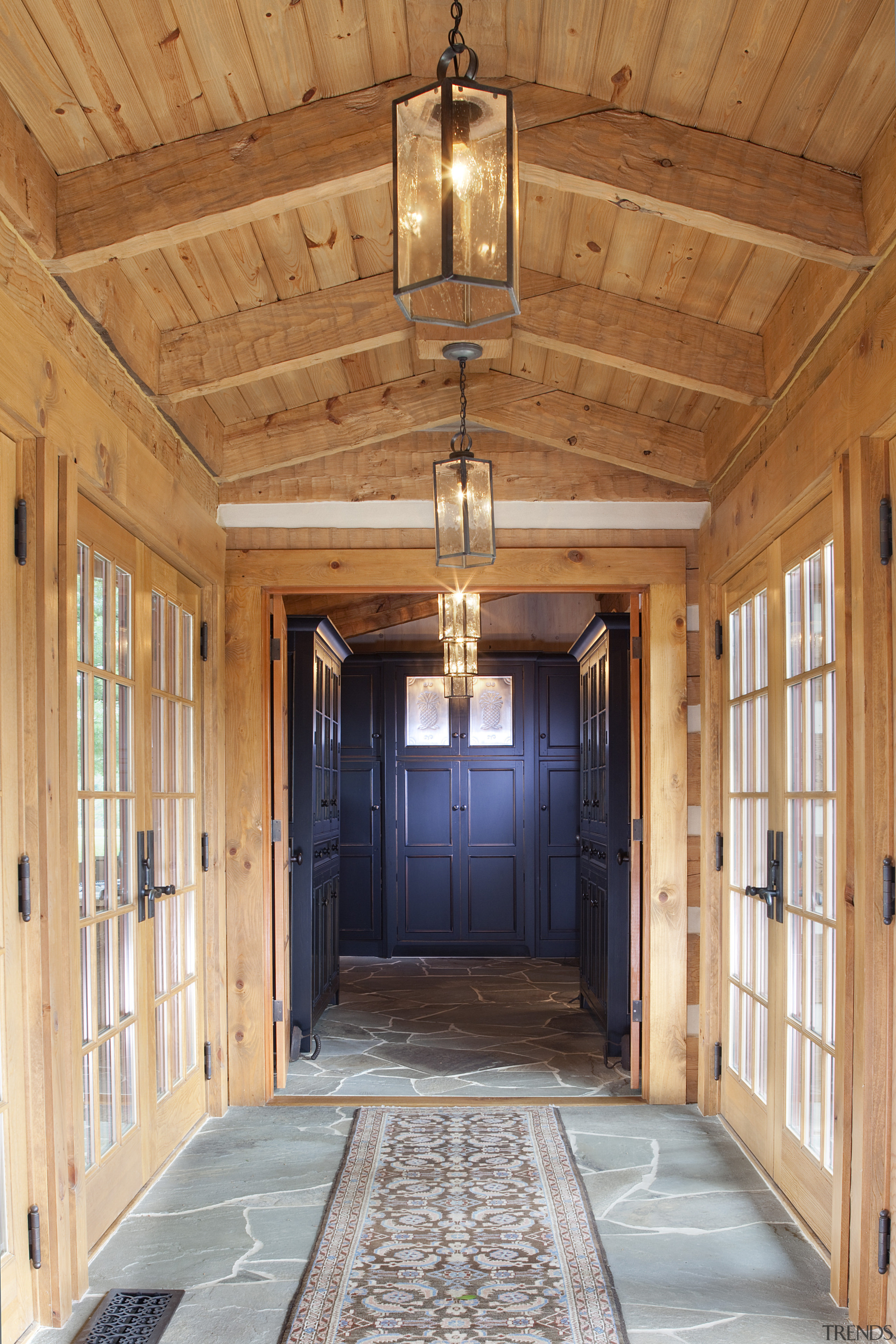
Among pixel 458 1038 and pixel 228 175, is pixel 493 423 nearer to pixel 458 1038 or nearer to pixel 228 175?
pixel 228 175

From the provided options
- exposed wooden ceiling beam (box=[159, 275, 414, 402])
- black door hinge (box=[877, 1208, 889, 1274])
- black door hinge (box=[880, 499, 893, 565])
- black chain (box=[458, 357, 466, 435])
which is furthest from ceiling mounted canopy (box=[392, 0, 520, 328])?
black door hinge (box=[877, 1208, 889, 1274])

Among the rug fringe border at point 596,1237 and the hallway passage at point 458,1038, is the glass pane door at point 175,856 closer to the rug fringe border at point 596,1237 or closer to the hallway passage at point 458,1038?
the hallway passage at point 458,1038

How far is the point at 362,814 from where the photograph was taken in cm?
880

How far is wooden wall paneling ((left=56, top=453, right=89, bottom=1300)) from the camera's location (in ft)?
9.35

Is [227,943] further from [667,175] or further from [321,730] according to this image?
[667,175]

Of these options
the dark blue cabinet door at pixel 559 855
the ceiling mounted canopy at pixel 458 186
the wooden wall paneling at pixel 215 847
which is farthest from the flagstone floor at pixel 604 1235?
the dark blue cabinet door at pixel 559 855

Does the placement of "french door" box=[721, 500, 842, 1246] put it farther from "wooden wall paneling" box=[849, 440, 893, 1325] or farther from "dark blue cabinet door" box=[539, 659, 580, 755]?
"dark blue cabinet door" box=[539, 659, 580, 755]

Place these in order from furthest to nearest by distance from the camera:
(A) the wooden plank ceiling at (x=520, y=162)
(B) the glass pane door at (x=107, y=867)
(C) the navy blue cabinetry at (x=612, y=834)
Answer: (C) the navy blue cabinetry at (x=612, y=834), (B) the glass pane door at (x=107, y=867), (A) the wooden plank ceiling at (x=520, y=162)

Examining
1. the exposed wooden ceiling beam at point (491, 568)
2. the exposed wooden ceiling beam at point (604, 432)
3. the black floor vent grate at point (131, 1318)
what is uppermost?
the exposed wooden ceiling beam at point (604, 432)

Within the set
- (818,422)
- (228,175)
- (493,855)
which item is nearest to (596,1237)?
(818,422)

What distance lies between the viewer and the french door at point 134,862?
10.5 feet

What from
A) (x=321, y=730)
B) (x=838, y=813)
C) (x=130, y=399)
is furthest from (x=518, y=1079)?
(x=130, y=399)

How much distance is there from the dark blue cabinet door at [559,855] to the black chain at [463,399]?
4850 millimetres

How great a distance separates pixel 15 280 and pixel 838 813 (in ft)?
8.11
